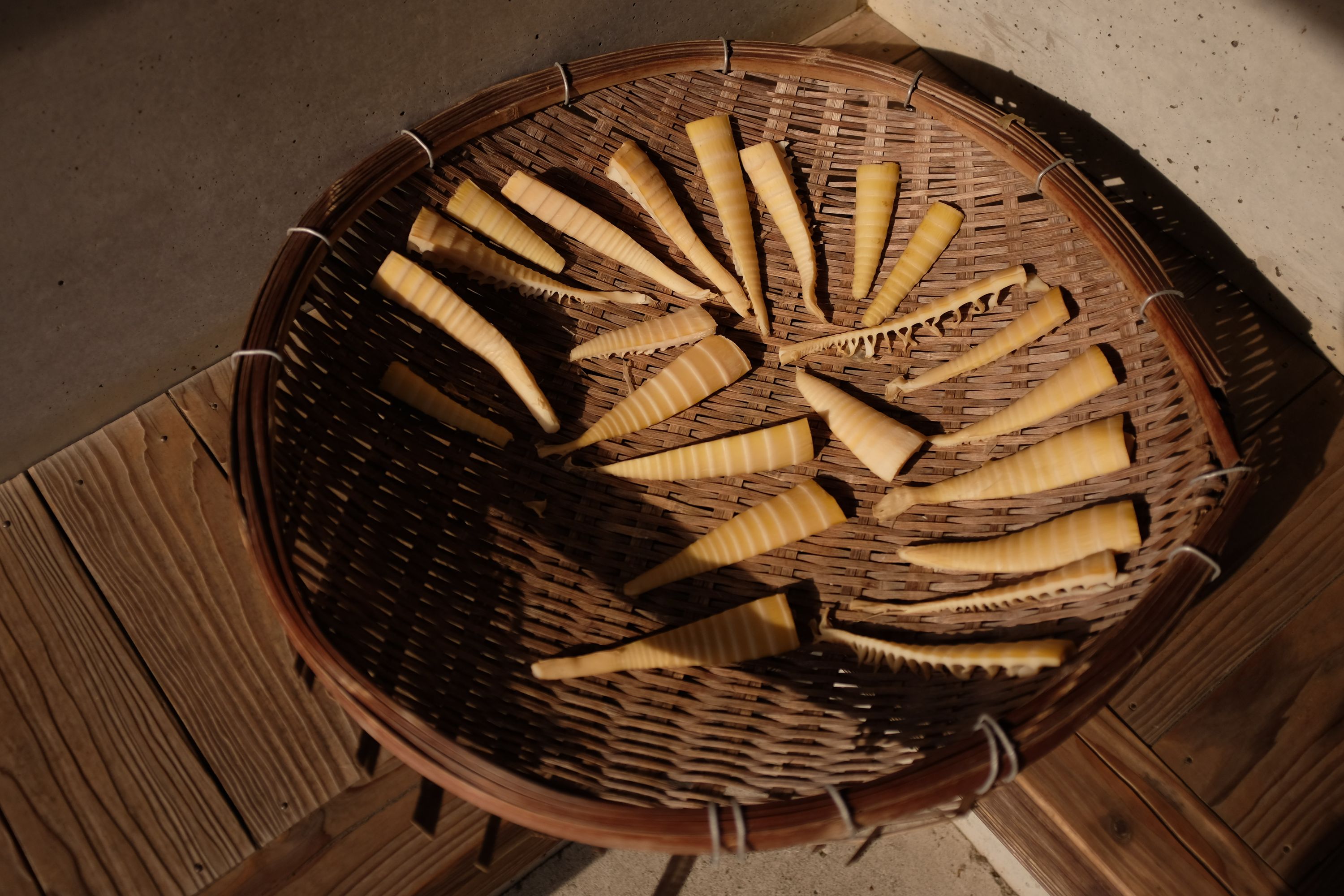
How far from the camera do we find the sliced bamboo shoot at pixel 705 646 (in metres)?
0.94

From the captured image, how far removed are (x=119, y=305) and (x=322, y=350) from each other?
0.28 m

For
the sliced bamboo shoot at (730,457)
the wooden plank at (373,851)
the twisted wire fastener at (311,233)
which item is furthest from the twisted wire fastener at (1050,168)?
the wooden plank at (373,851)

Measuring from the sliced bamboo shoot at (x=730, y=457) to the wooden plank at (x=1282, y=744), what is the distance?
487mm

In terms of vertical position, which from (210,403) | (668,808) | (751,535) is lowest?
(210,403)

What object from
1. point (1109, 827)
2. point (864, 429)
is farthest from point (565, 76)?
point (1109, 827)

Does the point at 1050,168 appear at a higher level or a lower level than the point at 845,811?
higher

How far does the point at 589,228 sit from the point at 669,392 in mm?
222

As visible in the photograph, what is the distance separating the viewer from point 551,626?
1007 mm

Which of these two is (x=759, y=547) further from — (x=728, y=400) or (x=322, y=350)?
(x=322, y=350)

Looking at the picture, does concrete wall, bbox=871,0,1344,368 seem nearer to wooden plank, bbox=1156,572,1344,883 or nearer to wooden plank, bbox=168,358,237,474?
wooden plank, bbox=1156,572,1344,883

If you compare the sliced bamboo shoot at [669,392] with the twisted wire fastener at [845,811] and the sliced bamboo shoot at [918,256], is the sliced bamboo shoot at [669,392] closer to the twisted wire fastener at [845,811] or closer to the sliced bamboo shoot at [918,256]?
the sliced bamboo shoot at [918,256]

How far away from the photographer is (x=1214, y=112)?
3.49ft

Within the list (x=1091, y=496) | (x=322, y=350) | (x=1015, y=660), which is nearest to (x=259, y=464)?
(x=322, y=350)

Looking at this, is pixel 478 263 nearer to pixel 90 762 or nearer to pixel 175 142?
pixel 175 142
